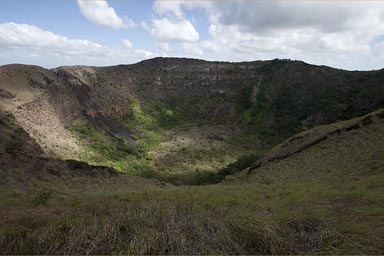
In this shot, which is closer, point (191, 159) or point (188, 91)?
point (191, 159)

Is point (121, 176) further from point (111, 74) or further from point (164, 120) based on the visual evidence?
point (111, 74)

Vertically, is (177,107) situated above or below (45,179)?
below

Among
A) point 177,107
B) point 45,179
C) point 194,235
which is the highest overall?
point 194,235

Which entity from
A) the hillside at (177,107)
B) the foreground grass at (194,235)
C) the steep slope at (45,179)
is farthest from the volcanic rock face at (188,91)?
the foreground grass at (194,235)

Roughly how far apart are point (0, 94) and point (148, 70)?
35.2 m

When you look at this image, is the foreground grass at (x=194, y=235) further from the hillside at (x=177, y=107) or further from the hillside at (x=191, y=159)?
the hillside at (x=177, y=107)

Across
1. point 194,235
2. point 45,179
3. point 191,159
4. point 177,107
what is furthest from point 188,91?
point 194,235

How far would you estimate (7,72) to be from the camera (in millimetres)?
39156

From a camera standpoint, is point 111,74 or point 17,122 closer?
point 17,122

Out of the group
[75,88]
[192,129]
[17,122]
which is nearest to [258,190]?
[17,122]

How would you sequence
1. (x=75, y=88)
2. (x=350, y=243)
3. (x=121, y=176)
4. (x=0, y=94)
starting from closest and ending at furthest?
(x=350, y=243)
(x=121, y=176)
(x=0, y=94)
(x=75, y=88)

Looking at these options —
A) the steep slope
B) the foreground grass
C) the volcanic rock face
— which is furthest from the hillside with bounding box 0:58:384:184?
the foreground grass

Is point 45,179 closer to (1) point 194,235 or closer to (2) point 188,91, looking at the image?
(1) point 194,235

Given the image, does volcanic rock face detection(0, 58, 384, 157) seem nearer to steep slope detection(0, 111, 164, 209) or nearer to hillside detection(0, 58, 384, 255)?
hillside detection(0, 58, 384, 255)
